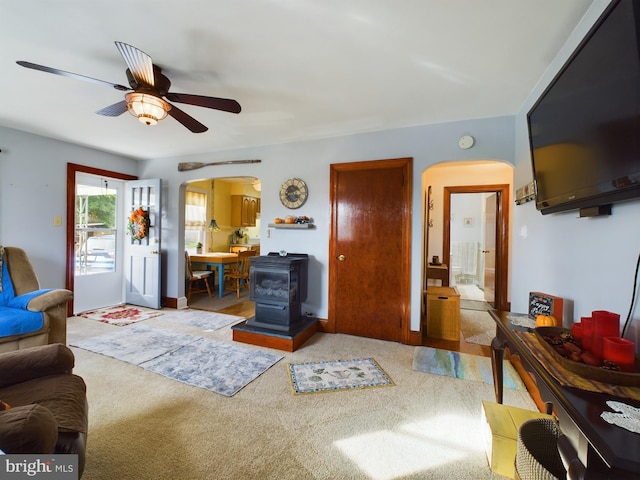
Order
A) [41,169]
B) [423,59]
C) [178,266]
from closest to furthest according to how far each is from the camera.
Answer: [423,59] < [41,169] < [178,266]

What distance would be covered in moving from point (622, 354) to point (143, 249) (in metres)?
5.31

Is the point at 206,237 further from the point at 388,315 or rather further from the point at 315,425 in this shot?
the point at 315,425

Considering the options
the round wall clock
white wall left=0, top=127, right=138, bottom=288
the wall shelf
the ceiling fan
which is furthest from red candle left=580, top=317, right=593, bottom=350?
white wall left=0, top=127, right=138, bottom=288

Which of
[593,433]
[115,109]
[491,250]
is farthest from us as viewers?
[491,250]

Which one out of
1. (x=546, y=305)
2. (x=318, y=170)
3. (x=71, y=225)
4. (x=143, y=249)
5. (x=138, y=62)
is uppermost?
(x=138, y=62)

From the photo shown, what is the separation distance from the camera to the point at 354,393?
2.13 m

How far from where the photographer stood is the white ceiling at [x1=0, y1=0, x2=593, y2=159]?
4.99 ft

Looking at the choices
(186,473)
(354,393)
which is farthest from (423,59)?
(186,473)

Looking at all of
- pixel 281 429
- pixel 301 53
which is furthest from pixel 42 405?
pixel 301 53

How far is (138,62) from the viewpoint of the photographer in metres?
1.63

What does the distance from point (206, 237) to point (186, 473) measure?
5322mm

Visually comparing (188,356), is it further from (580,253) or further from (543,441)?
(580,253)

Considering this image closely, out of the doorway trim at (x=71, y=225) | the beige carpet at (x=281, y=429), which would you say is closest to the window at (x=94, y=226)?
the doorway trim at (x=71, y=225)

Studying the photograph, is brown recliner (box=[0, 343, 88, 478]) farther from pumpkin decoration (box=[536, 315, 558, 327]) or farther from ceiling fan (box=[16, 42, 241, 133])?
pumpkin decoration (box=[536, 315, 558, 327])
